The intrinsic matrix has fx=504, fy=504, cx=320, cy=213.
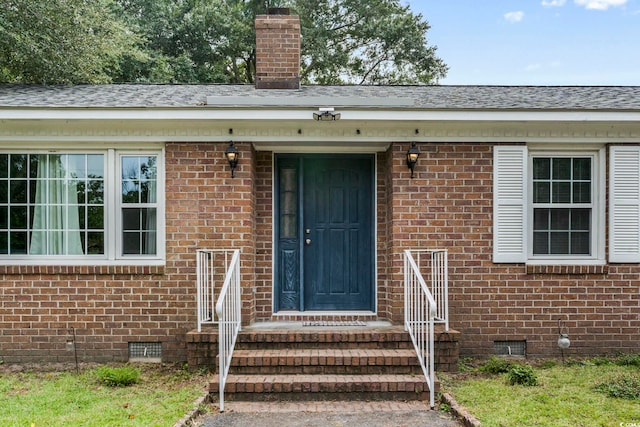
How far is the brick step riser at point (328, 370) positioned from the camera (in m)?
4.76

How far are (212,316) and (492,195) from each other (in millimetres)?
3395

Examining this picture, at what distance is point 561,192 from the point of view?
5.82 meters

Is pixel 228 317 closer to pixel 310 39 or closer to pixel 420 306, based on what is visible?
pixel 420 306

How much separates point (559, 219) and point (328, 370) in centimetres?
324

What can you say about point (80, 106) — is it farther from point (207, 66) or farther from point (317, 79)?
point (317, 79)

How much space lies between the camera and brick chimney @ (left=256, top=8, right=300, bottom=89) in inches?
279

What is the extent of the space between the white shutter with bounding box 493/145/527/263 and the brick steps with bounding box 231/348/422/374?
1.78m

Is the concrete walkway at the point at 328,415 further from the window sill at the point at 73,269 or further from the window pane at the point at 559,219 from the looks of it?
the window pane at the point at 559,219

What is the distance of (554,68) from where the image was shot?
19828mm

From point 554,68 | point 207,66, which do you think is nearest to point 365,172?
point 207,66

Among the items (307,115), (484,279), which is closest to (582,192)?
(484,279)

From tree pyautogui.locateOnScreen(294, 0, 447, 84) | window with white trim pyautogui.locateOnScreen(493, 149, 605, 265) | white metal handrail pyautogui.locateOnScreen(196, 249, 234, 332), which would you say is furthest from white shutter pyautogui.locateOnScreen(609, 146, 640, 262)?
tree pyautogui.locateOnScreen(294, 0, 447, 84)

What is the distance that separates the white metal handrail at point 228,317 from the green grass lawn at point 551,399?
6.64ft

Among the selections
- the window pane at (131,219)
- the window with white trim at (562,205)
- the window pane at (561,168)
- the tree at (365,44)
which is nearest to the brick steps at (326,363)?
the window pane at (131,219)
